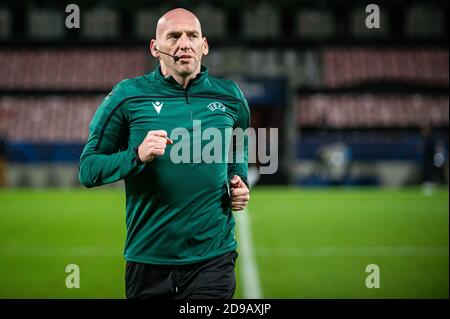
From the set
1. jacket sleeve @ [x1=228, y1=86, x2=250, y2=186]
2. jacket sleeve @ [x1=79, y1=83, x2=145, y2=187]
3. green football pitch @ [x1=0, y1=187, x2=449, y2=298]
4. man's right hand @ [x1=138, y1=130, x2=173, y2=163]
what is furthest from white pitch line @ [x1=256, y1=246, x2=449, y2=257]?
man's right hand @ [x1=138, y1=130, x2=173, y2=163]

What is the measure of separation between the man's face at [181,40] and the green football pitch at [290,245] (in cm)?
397

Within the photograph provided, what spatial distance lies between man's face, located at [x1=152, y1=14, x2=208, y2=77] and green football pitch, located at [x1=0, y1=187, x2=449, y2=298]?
13.0ft

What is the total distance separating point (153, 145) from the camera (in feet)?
10.7

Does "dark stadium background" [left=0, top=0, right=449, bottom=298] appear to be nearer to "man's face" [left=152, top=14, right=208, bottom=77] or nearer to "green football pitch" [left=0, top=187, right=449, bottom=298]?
"green football pitch" [left=0, top=187, right=449, bottom=298]

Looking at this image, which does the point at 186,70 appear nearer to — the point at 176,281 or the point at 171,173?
the point at 171,173

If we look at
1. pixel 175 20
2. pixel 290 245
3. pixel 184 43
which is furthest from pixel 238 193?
pixel 290 245

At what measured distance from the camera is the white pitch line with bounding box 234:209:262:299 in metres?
7.25

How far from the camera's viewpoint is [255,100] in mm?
23172

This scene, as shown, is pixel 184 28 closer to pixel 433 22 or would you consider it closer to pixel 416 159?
pixel 416 159

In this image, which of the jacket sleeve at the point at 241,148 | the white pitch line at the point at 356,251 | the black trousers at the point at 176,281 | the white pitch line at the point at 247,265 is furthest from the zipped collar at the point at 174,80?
the white pitch line at the point at 356,251

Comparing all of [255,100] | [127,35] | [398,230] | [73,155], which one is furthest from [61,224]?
[127,35]

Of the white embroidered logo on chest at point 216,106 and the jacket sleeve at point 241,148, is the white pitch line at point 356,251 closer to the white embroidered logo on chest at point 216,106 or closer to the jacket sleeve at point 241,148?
the jacket sleeve at point 241,148

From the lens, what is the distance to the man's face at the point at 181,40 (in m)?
3.55

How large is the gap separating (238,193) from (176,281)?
574 mm
